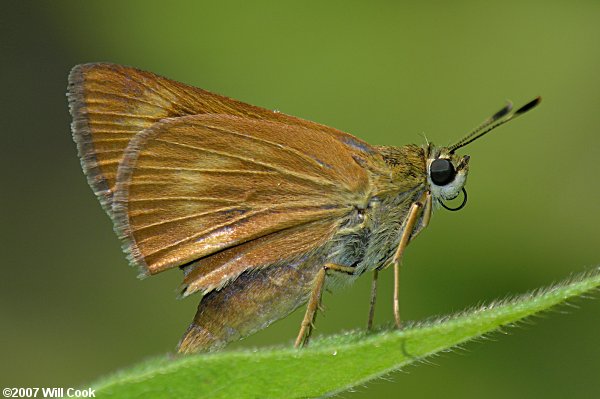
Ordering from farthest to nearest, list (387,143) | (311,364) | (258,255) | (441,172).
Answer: (387,143) → (441,172) → (258,255) → (311,364)

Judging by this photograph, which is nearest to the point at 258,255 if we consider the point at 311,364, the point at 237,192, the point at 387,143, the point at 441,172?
the point at 237,192

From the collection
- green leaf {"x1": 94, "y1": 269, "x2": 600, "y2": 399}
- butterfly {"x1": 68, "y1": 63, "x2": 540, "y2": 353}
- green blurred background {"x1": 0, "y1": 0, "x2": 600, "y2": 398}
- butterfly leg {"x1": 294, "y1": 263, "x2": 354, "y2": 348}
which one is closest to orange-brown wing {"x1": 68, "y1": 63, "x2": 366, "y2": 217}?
butterfly {"x1": 68, "y1": 63, "x2": 540, "y2": 353}

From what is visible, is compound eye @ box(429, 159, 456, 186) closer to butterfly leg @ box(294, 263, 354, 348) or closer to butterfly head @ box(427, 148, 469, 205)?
butterfly head @ box(427, 148, 469, 205)

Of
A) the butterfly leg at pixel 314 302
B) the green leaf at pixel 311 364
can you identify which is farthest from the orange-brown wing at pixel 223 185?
the green leaf at pixel 311 364

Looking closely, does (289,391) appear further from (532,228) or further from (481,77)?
(481,77)

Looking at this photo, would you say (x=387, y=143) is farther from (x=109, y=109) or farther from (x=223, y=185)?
(x=109, y=109)

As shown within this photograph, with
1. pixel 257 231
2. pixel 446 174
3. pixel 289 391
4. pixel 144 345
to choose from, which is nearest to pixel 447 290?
pixel 446 174
